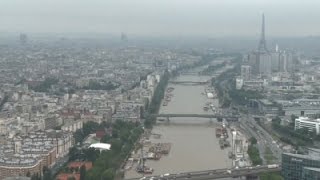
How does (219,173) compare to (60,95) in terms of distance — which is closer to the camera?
(219,173)

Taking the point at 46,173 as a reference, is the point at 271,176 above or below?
above

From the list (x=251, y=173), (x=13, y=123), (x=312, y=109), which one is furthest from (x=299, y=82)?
(x=251, y=173)

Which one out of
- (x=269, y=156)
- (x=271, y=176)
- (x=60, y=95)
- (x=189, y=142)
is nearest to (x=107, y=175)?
(x=271, y=176)

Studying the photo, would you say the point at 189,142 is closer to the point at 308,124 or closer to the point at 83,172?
the point at 308,124

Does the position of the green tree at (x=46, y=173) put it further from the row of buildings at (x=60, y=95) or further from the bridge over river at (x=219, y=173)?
the bridge over river at (x=219, y=173)

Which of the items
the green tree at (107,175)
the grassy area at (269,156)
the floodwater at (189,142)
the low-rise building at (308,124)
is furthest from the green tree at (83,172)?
the low-rise building at (308,124)

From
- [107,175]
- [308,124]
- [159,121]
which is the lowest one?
[159,121]

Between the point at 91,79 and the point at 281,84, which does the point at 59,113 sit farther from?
the point at 281,84
